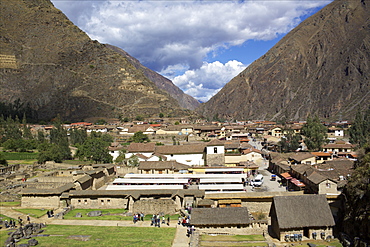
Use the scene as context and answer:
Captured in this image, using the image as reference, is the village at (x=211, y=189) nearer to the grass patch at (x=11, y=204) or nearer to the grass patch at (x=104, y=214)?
the grass patch at (x=104, y=214)

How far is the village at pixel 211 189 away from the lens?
2536 centimetres

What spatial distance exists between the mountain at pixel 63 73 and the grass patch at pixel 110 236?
107442 millimetres

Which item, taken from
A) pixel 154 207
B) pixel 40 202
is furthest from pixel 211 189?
pixel 40 202

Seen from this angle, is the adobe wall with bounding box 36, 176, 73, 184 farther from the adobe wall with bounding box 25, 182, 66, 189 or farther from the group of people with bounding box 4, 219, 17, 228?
the group of people with bounding box 4, 219, 17, 228

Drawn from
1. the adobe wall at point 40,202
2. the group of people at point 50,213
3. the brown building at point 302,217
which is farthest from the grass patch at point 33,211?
the brown building at point 302,217

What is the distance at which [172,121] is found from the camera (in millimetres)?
120938

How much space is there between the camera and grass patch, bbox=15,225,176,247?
21797 mm

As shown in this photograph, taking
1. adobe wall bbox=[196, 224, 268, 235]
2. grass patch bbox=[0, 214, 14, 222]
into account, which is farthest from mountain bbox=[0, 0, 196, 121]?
adobe wall bbox=[196, 224, 268, 235]

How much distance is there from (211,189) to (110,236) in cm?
1378

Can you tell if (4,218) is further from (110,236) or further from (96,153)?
(96,153)

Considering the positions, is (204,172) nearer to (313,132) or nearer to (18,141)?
(313,132)

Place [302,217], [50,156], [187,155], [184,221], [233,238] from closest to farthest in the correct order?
[233,238]
[302,217]
[184,221]
[187,155]
[50,156]

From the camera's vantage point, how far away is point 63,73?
15175 centimetres

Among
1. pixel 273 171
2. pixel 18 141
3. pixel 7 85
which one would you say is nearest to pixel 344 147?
pixel 273 171
